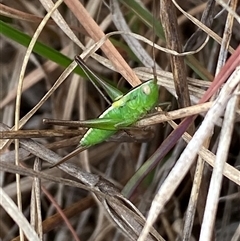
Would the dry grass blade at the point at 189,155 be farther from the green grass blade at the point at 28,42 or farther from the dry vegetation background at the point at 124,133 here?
the green grass blade at the point at 28,42

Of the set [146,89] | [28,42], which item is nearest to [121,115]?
[146,89]

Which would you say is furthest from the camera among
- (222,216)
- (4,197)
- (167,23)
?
(222,216)

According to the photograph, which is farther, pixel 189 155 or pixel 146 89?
pixel 146 89

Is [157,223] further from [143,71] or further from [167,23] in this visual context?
[167,23]

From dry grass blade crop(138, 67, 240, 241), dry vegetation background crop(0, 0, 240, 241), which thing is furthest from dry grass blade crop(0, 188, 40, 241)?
dry grass blade crop(138, 67, 240, 241)

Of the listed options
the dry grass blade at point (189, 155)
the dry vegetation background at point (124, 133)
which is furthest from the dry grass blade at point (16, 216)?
the dry grass blade at point (189, 155)

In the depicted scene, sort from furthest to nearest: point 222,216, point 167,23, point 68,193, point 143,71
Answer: point 68,193
point 222,216
point 143,71
point 167,23

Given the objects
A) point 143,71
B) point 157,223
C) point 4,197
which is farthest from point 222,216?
point 4,197

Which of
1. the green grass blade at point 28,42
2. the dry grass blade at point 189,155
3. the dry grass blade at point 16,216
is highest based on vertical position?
the green grass blade at point 28,42

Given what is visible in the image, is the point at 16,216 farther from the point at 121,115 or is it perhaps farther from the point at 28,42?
the point at 28,42
